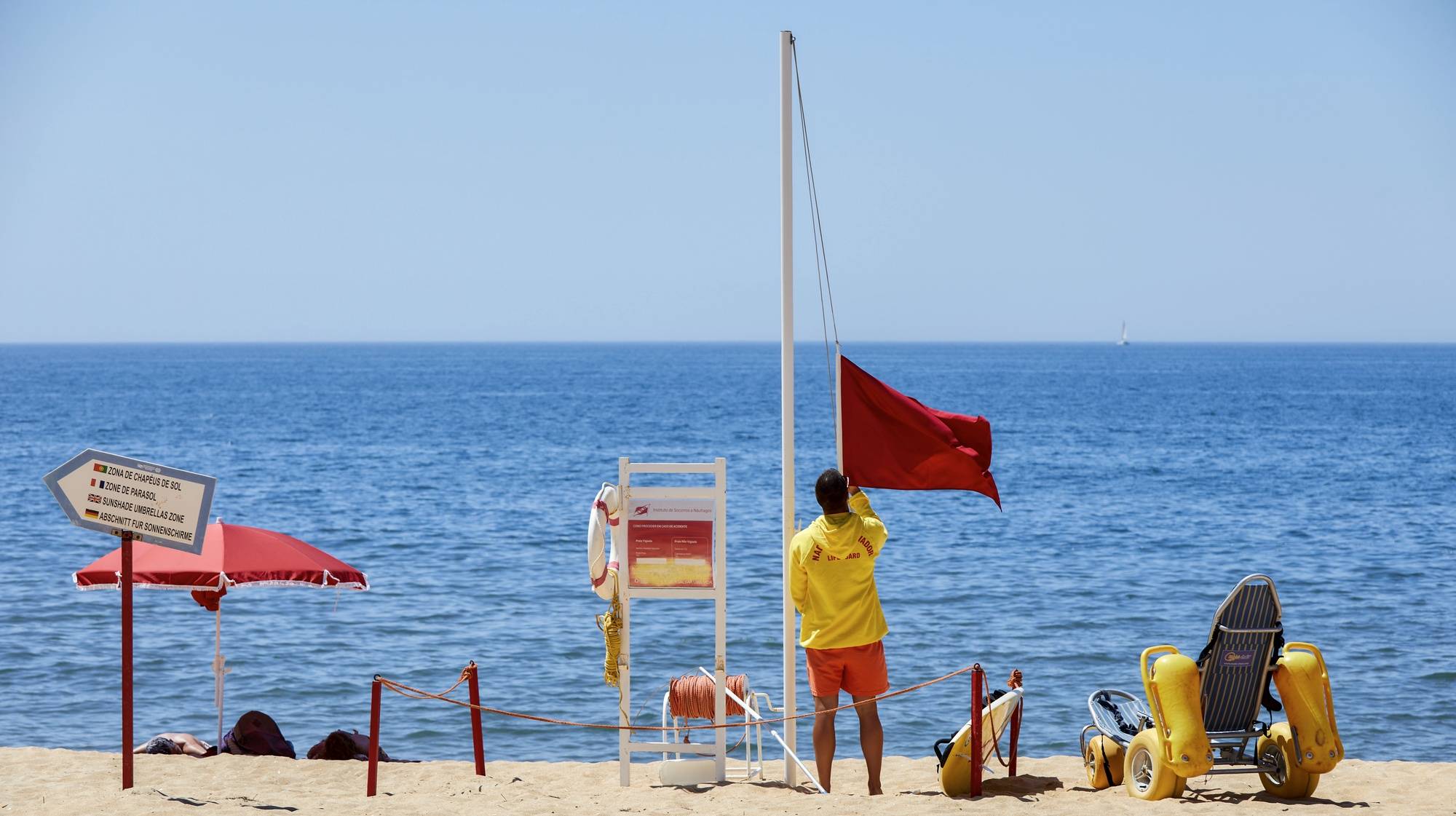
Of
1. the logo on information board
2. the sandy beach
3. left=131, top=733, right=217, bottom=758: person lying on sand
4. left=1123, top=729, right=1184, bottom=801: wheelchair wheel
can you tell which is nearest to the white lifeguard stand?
the sandy beach

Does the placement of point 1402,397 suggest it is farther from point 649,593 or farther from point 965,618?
point 649,593

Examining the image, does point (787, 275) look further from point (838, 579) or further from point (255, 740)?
point (255, 740)

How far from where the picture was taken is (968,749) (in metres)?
8.05

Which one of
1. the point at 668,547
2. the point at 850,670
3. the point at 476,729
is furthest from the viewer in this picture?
the point at 476,729

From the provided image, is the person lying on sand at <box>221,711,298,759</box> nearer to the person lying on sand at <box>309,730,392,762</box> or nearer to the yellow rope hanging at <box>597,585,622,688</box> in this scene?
the person lying on sand at <box>309,730,392,762</box>

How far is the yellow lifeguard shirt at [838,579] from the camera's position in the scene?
25.6ft

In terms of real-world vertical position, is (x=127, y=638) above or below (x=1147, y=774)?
above

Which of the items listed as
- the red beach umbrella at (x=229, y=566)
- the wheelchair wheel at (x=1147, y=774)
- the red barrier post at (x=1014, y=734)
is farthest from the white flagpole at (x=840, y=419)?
the red beach umbrella at (x=229, y=566)

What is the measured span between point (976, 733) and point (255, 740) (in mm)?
5570

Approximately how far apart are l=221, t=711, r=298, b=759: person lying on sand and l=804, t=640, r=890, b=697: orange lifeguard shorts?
14.2 ft

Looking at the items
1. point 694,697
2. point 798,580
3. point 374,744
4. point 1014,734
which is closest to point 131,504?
point 374,744

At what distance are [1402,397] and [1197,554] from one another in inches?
2977

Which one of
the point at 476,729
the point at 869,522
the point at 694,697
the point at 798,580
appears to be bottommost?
the point at 476,729

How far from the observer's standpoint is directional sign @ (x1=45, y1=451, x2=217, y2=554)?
303 inches
